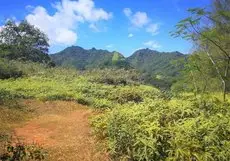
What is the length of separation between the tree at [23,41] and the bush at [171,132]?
34.1 m

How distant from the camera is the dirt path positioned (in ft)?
28.3

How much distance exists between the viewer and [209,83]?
26.1 m

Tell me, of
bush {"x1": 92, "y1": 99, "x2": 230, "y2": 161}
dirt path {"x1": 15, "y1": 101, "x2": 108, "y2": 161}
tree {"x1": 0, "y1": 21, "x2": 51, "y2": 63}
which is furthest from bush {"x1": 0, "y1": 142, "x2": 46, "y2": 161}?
tree {"x1": 0, "y1": 21, "x2": 51, "y2": 63}

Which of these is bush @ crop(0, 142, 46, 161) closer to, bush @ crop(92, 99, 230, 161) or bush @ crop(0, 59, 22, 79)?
bush @ crop(92, 99, 230, 161)

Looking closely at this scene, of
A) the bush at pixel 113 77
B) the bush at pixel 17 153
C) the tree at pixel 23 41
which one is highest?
the tree at pixel 23 41

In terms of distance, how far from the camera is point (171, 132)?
805 cm

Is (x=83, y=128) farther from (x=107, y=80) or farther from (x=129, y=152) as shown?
(x=107, y=80)

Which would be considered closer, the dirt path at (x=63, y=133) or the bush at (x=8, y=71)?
the dirt path at (x=63, y=133)

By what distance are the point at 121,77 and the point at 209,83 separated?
269 inches

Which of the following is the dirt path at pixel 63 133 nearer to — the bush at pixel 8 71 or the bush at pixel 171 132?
the bush at pixel 171 132

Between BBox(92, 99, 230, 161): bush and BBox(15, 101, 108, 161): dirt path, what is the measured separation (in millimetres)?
569

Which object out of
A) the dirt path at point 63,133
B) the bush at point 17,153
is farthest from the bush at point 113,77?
the bush at point 17,153

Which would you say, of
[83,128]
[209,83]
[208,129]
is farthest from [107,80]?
[208,129]

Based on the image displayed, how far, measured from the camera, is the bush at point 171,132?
7.38m
